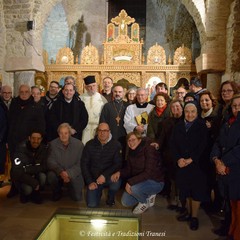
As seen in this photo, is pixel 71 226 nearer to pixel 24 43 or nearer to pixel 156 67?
pixel 24 43

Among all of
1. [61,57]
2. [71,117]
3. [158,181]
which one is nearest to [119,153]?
[158,181]

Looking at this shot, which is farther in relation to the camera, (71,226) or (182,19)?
(182,19)

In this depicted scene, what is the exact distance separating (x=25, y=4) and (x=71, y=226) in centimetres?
640

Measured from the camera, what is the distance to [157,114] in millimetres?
4379

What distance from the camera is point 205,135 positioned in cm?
340

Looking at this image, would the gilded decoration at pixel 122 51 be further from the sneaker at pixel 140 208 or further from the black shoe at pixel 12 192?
the sneaker at pixel 140 208

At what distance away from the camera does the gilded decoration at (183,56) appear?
909 cm

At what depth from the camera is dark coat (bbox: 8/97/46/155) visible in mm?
4473

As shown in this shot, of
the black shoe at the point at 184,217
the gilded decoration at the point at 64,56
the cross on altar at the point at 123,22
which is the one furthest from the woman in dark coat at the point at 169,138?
the cross on altar at the point at 123,22

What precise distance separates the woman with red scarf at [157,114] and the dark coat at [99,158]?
25.5 inches

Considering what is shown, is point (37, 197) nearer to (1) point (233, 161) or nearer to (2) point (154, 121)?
(2) point (154, 121)

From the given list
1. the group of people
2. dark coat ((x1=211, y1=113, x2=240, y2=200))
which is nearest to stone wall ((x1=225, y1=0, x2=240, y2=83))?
the group of people

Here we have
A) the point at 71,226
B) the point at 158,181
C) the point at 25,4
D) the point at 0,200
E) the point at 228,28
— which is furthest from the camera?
the point at 25,4

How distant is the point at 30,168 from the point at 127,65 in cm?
571
